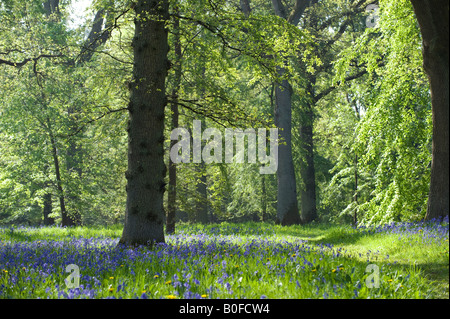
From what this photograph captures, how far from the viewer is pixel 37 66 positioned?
49.4ft

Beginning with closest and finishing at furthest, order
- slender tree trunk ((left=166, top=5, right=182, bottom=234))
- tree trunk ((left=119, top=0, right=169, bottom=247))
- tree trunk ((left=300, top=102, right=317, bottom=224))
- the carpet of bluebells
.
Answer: the carpet of bluebells → tree trunk ((left=119, top=0, right=169, bottom=247)) → slender tree trunk ((left=166, top=5, right=182, bottom=234)) → tree trunk ((left=300, top=102, right=317, bottom=224))

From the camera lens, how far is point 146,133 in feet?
24.5

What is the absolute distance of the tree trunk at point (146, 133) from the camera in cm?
741

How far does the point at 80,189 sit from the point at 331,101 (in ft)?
49.3

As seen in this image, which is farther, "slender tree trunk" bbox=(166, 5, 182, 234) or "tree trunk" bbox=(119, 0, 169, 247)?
"slender tree trunk" bbox=(166, 5, 182, 234)

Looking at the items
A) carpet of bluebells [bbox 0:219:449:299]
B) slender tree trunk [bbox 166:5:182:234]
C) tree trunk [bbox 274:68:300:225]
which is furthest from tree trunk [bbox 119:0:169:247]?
tree trunk [bbox 274:68:300:225]

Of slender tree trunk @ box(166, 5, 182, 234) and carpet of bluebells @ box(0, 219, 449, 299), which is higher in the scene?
slender tree trunk @ box(166, 5, 182, 234)

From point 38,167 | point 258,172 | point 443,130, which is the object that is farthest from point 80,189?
point 443,130

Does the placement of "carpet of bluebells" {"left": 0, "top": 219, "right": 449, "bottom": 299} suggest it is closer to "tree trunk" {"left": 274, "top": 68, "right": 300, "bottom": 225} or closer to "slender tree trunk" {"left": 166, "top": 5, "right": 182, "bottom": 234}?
"slender tree trunk" {"left": 166, "top": 5, "right": 182, "bottom": 234}

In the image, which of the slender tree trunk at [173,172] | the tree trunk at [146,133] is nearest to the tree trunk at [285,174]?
the slender tree trunk at [173,172]

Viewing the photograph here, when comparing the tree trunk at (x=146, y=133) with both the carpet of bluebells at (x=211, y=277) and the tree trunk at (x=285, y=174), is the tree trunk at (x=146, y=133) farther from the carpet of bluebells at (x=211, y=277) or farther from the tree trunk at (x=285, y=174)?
the tree trunk at (x=285, y=174)

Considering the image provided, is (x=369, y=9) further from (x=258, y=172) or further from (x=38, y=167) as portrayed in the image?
(x=38, y=167)

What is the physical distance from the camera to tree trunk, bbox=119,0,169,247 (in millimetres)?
7410

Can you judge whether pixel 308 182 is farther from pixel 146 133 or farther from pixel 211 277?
pixel 211 277
